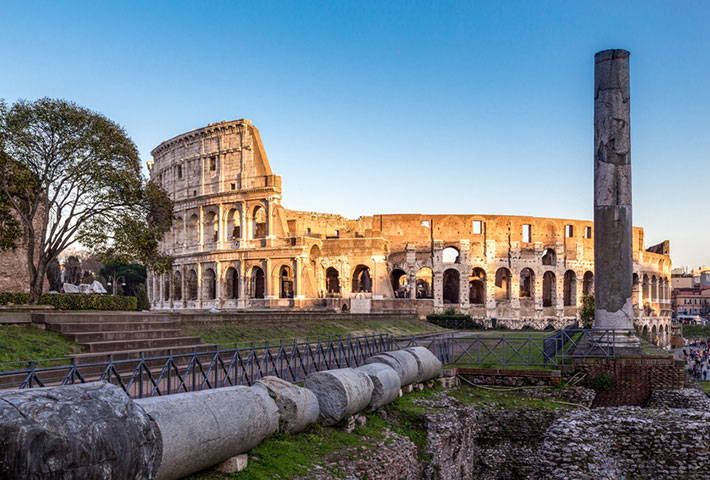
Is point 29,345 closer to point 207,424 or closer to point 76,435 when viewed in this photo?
point 207,424

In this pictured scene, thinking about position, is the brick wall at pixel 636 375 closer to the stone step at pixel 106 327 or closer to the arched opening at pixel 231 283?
the stone step at pixel 106 327

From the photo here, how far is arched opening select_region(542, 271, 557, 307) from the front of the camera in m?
51.7

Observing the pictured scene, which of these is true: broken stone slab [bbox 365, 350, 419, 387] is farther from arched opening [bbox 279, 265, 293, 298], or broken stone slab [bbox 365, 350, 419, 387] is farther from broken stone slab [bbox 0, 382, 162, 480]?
arched opening [bbox 279, 265, 293, 298]

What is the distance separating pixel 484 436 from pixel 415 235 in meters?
36.2

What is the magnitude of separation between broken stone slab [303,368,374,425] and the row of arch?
118 feet

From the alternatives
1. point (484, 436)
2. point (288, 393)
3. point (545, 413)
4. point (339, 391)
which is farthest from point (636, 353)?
point (288, 393)

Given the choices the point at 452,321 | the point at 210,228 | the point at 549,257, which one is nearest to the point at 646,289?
the point at 549,257

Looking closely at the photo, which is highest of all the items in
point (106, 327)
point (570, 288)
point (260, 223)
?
point (260, 223)

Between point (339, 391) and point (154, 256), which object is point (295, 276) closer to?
point (154, 256)

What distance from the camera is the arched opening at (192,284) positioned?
48.8 m

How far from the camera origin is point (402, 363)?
488 inches

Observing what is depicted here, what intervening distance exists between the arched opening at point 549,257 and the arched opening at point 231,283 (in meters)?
24.7

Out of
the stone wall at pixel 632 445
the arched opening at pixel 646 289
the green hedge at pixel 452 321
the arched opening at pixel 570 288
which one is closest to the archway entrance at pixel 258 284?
the green hedge at pixel 452 321

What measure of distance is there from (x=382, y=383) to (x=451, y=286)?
44.2 metres
